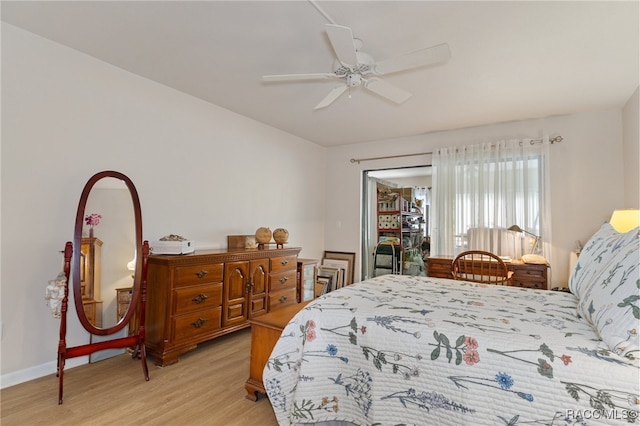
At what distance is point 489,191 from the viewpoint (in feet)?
13.1

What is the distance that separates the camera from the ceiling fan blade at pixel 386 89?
2.21 metres

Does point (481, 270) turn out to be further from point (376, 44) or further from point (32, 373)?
point (32, 373)

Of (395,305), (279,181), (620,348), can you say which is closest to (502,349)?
(620,348)

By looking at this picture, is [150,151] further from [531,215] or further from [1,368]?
[531,215]

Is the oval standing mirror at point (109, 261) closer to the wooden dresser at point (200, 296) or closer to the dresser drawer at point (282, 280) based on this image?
the wooden dresser at point (200, 296)

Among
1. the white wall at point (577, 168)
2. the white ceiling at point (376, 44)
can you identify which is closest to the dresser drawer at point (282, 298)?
the white ceiling at point (376, 44)

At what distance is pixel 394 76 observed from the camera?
2730 millimetres

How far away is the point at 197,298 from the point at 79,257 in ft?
2.97

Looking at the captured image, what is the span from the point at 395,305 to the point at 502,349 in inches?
21.6

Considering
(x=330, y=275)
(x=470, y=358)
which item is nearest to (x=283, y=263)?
(x=330, y=275)

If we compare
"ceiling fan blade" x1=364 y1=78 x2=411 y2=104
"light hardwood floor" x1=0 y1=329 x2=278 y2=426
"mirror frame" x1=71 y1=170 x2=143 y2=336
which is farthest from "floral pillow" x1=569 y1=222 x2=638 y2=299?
"mirror frame" x1=71 y1=170 x2=143 y2=336

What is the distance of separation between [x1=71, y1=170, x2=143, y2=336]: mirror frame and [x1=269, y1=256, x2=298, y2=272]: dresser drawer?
134 cm

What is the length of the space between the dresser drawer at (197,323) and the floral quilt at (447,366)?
1.27 meters

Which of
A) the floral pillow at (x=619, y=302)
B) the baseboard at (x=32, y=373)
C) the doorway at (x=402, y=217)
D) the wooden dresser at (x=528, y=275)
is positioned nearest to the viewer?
the floral pillow at (x=619, y=302)
